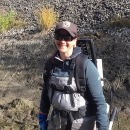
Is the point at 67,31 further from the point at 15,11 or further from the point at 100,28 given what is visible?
the point at 15,11

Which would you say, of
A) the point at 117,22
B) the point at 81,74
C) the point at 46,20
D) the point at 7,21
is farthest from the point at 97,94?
the point at 7,21

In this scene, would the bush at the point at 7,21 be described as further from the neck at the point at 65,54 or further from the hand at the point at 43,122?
the neck at the point at 65,54

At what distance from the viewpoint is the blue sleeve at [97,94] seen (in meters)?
2.17

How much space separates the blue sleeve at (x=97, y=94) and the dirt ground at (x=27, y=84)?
2175mm

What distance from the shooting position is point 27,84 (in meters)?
5.47

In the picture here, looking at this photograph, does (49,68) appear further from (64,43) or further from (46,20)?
(46,20)

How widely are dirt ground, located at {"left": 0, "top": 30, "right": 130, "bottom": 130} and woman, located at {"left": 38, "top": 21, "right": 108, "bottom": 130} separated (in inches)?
84.0

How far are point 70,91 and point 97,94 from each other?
204 millimetres

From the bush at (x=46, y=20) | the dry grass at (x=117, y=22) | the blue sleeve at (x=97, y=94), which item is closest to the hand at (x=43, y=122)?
the blue sleeve at (x=97, y=94)

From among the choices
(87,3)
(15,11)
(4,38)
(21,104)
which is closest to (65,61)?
(21,104)

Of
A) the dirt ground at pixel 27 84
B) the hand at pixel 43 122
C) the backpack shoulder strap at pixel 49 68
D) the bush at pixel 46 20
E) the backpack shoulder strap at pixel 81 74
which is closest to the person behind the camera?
the backpack shoulder strap at pixel 81 74

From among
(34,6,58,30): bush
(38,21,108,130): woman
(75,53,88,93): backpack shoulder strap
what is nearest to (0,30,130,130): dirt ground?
(34,6,58,30): bush

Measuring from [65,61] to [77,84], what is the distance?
20 cm

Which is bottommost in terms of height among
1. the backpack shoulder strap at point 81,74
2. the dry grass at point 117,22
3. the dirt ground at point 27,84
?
the dirt ground at point 27,84
